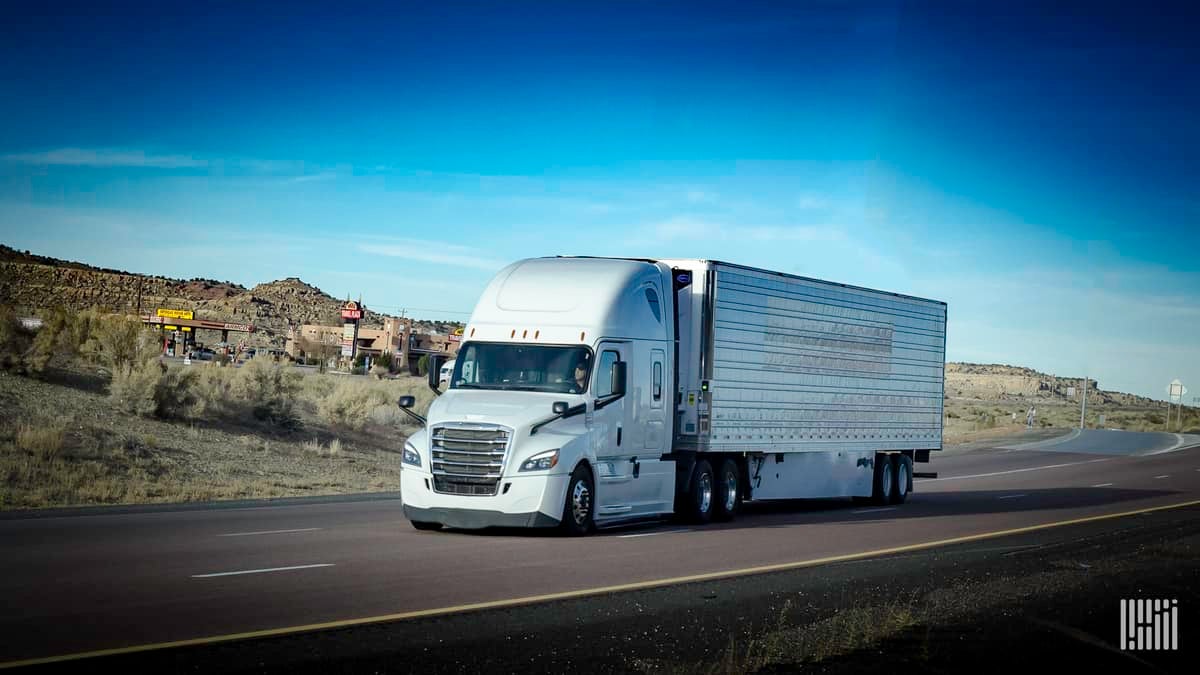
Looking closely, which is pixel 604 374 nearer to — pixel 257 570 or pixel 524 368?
pixel 524 368

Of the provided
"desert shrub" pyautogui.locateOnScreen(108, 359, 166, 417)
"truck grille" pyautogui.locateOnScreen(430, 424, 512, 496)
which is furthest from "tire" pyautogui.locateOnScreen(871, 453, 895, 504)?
"desert shrub" pyautogui.locateOnScreen(108, 359, 166, 417)

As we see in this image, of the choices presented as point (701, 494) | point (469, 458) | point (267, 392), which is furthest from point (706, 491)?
point (267, 392)

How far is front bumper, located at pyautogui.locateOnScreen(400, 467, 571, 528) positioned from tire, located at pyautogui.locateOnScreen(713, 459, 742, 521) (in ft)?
15.2

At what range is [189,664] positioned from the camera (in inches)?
334

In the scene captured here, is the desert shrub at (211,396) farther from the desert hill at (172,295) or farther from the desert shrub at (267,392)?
the desert hill at (172,295)

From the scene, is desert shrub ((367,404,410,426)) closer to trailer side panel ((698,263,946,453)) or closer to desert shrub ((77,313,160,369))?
desert shrub ((77,313,160,369))

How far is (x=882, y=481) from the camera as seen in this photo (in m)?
26.7

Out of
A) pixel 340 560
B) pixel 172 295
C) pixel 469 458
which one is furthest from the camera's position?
pixel 172 295

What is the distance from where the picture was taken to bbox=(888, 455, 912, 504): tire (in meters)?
27.1

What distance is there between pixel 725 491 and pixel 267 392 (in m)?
19.9

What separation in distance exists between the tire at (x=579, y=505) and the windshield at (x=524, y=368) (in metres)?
1.22

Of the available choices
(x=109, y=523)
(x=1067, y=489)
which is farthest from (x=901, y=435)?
(x=109, y=523)

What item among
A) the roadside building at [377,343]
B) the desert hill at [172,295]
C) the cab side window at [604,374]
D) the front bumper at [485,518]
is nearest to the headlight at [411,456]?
the front bumper at [485,518]

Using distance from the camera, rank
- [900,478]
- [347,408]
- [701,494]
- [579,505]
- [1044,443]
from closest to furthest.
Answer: [579,505]
[701,494]
[900,478]
[347,408]
[1044,443]
